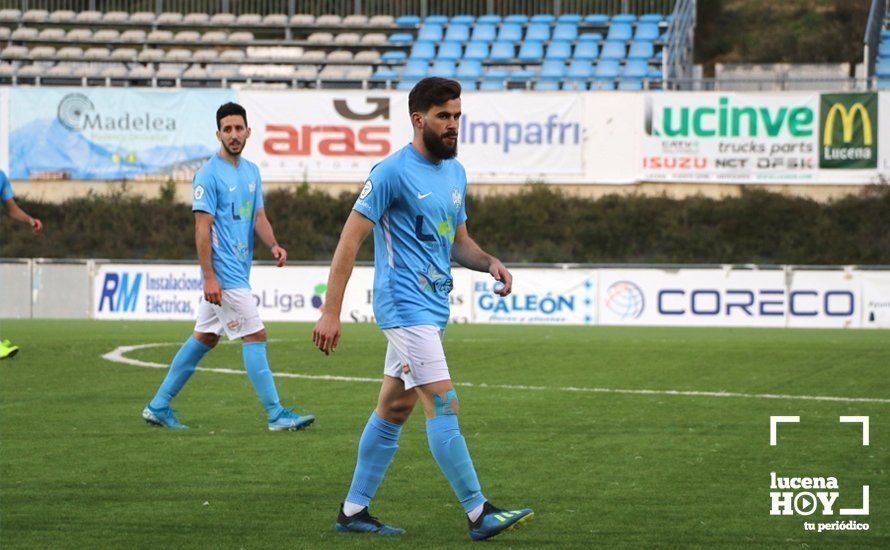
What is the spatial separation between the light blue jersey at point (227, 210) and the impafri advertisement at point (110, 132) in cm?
2845

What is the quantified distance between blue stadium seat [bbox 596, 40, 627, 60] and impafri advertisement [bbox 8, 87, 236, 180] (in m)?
11.2

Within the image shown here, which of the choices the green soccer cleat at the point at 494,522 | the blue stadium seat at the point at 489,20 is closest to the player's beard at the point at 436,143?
the green soccer cleat at the point at 494,522

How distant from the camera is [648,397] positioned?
12.1 meters

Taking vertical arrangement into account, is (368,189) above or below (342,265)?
above

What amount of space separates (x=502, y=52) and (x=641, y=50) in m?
4.27

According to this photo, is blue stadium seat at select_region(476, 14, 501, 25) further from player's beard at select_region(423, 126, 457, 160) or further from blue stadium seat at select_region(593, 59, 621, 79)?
player's beard at select_region(423, 126, 457, 160)

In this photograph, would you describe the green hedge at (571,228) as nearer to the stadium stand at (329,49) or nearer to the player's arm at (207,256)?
the stadium stand at (329,49)

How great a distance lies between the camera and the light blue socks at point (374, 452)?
6457 mm

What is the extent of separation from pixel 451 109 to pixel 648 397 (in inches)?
252

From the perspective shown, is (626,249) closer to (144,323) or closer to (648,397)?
(144,323)

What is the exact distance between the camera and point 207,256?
985cm

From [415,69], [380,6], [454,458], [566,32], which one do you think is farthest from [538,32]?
[454,458]

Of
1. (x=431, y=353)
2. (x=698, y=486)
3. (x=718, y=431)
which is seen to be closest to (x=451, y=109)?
(x=431, y=353)

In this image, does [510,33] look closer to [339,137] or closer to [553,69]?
[553,69]
